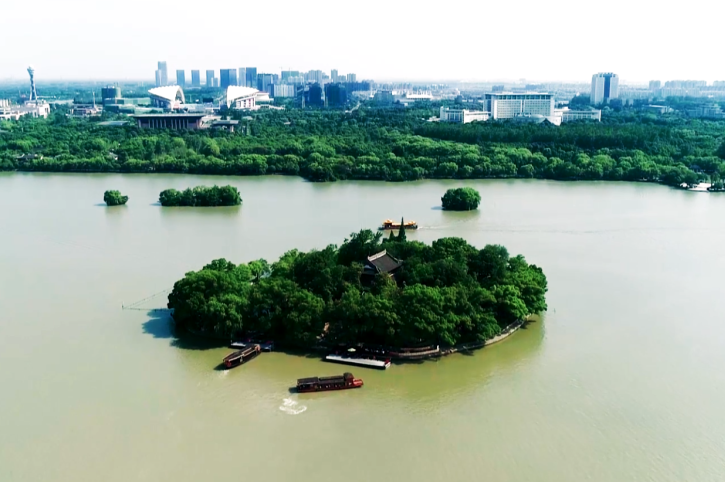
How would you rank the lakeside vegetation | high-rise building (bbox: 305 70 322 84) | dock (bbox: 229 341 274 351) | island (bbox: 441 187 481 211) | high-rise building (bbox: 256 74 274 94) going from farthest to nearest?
high-rise building (bbox: 305 70 322 84) → high-rise building (bbox: 256 74 274 94) → the lakeside vegetation → island (bbox: 441 187 481 211) → dock (bbox: 229 341 274 351)

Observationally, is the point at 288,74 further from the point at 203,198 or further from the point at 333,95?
the point at 203,198

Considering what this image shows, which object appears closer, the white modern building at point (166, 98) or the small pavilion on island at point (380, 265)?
the small pavilion on island at point (380, 265)

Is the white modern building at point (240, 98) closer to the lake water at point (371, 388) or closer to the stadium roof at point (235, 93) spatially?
the stadium roof at point (235, 93)

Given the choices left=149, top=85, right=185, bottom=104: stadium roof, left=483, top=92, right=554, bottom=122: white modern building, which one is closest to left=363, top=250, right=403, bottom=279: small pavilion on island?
left=483, top=92, right=554, bottom=122: white modern building

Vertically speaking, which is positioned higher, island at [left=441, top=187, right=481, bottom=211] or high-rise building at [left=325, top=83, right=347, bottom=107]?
high-rise building at [left=325, top=83, right=347, bottom=107]

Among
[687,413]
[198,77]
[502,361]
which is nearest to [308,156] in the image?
[502,361]

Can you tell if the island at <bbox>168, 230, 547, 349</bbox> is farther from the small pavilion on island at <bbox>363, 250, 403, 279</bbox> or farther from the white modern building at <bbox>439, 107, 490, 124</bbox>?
the white modern building at <bbox>439, 107, 490, 124</bbox>

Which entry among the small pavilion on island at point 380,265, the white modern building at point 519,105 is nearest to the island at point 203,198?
the small pavilion on island at point 380,265
